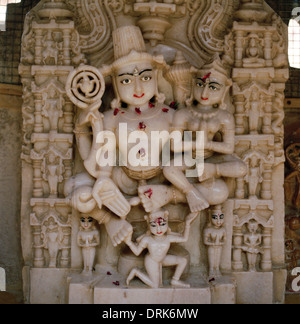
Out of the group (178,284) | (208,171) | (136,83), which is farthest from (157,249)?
(136,83)

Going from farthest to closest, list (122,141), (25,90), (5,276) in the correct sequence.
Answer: (5,276), (25,90), (122,141)

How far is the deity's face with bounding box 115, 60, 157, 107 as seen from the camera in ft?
14.6

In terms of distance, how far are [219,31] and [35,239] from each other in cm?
246

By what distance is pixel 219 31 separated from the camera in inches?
193

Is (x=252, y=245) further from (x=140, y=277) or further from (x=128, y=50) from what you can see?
(x=128, y=50)

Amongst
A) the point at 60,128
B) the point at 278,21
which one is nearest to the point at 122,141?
the point at 60,128

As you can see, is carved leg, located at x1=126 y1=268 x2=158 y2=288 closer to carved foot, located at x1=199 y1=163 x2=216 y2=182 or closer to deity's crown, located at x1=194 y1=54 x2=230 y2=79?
carved foot, located at x1=199 y1=163 x2=216 y2=182

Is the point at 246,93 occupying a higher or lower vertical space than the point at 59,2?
lower

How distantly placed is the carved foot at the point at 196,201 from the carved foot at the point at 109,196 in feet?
1.69

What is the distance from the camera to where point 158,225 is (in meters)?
4.36

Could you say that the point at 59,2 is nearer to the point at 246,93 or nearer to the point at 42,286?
the point at 246,93

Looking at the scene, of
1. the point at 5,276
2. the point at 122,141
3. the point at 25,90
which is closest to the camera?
the point at 122,141

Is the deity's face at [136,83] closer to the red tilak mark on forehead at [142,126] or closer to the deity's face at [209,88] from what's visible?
the red tilak mark on forehead at [142,126]

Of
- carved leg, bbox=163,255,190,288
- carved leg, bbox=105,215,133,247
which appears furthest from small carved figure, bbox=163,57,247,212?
carved leg, bbox=105,215,133,247
